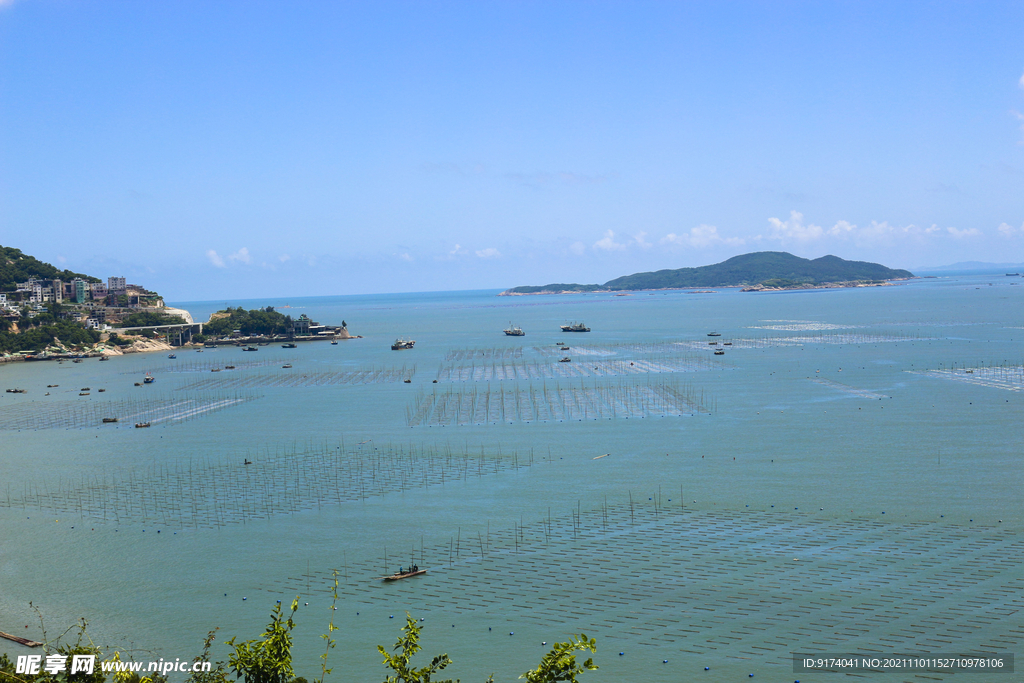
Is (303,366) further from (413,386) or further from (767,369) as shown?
(767,369)

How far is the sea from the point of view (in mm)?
23547

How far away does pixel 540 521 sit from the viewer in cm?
3334

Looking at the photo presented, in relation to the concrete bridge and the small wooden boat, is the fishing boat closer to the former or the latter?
the small wooden boat

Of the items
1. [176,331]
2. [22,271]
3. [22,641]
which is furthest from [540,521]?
[22,271]

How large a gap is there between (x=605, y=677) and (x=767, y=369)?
64920mm

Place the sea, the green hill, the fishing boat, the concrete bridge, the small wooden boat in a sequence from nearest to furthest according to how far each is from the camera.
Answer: the small wooden boat < the sea < the fishing boat < the concrete bridge < the green hill

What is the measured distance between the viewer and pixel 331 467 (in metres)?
44.4

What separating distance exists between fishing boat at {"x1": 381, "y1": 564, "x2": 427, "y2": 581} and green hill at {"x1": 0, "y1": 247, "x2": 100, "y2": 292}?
486ft

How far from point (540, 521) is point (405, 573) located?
24.6 ft

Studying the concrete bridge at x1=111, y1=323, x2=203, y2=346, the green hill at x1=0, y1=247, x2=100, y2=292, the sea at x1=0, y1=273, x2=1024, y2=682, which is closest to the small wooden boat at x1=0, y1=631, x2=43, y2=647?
the sea at x1=0, y1=273, x2=1024, y2=682

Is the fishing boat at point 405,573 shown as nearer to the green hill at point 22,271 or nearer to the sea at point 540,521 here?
the sea at point 540,521

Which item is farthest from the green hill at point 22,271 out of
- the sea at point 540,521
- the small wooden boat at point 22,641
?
the small wooden boat at point 22,641

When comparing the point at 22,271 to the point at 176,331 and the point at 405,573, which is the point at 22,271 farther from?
the point at 405,573

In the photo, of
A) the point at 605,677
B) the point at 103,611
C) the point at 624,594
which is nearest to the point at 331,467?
the point at 103,611
